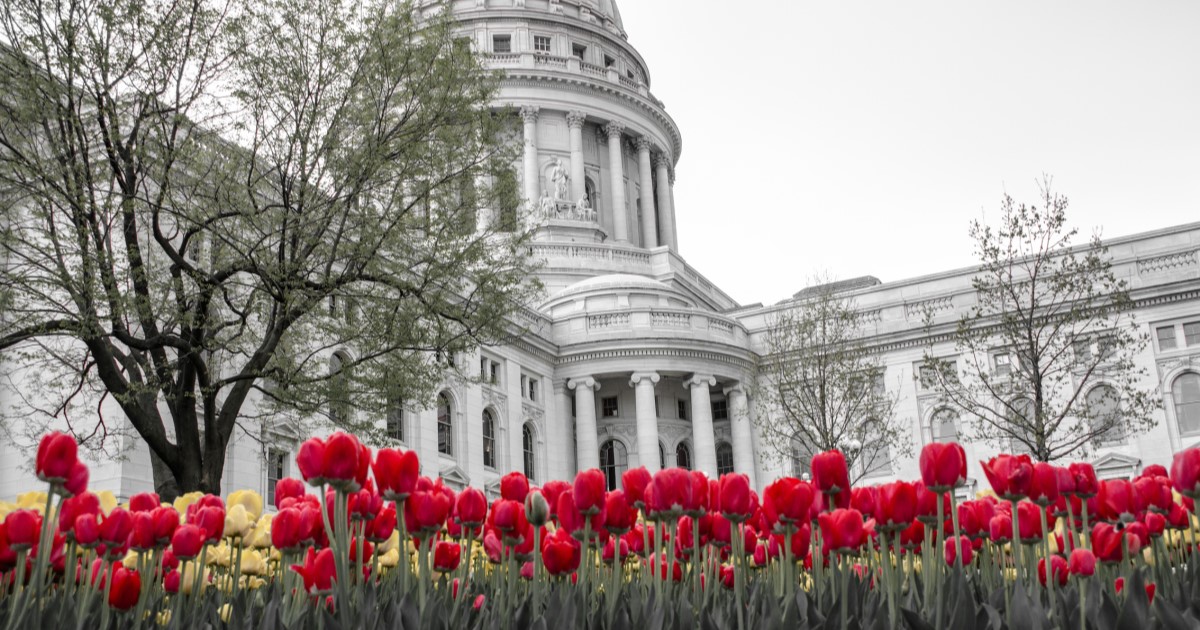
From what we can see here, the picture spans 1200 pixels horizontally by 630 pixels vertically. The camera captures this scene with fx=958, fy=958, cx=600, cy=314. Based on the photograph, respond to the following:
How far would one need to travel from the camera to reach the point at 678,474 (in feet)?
9.95

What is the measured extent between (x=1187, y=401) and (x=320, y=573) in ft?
150

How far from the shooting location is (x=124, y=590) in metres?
3.07

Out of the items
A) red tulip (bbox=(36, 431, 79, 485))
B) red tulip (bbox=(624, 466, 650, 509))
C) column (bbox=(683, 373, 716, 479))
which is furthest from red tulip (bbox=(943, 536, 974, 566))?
column (bbox=(683, 373, 716, 479))

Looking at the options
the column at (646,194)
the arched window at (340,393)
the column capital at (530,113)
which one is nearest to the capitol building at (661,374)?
the column capital at (530,113)

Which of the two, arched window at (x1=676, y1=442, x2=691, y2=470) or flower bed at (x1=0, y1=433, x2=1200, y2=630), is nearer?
flower bed at (x1=0, y1=433, x2=1200, y2=630)

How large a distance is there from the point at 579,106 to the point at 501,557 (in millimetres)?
65528

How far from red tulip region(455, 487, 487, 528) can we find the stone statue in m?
60.9

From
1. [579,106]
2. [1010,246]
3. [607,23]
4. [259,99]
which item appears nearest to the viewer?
[259,99]

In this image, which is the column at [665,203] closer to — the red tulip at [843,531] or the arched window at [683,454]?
the arched window at [683,454]

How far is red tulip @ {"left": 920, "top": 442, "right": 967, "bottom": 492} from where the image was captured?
2822 millimetres

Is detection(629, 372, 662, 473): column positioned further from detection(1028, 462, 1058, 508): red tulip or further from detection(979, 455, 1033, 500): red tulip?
detection(979, 455, 1033, 500): red tulip

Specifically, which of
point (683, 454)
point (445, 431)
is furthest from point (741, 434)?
point (445, 431)

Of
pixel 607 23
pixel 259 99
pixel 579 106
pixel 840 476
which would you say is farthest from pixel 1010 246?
pixel 607 23

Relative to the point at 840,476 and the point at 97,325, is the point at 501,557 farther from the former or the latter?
the point at 97,325
